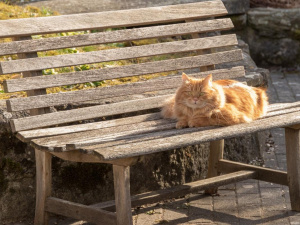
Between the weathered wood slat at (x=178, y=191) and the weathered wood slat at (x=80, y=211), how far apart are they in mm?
101

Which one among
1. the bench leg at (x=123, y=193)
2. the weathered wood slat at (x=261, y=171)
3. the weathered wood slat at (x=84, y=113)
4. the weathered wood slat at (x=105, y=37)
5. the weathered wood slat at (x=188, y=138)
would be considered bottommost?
the weathered wood slat at (x=261, y=171)

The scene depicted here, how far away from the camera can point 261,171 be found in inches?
191

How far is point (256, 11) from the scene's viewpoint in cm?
945

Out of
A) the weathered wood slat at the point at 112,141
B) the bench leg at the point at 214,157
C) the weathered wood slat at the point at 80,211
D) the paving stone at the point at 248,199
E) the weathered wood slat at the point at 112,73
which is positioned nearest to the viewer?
the weathered wood slat at the point at 112,141

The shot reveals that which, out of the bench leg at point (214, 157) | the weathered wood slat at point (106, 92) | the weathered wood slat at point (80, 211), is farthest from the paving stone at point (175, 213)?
the weathered wood slat at point (106, 92)

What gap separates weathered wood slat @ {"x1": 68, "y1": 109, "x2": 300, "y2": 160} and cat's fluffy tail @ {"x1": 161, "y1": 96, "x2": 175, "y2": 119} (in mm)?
413

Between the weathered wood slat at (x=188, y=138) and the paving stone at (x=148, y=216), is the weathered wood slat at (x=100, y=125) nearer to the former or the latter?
the weathered wood slat at (x=188, y=138)

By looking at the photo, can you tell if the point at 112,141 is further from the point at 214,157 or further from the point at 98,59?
the point at 214,157

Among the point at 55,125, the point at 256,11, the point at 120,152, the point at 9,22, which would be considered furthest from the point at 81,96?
the point at 256,11

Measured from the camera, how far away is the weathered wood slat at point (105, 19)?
4273 millimetres

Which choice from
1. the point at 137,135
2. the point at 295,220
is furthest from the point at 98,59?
the point at 295,220

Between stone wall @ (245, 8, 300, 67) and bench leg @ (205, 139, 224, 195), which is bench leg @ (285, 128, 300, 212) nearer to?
bench leg @ (205, 139, 224, 195)

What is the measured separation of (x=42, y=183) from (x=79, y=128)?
454 mm

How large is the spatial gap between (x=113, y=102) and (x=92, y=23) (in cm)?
59
